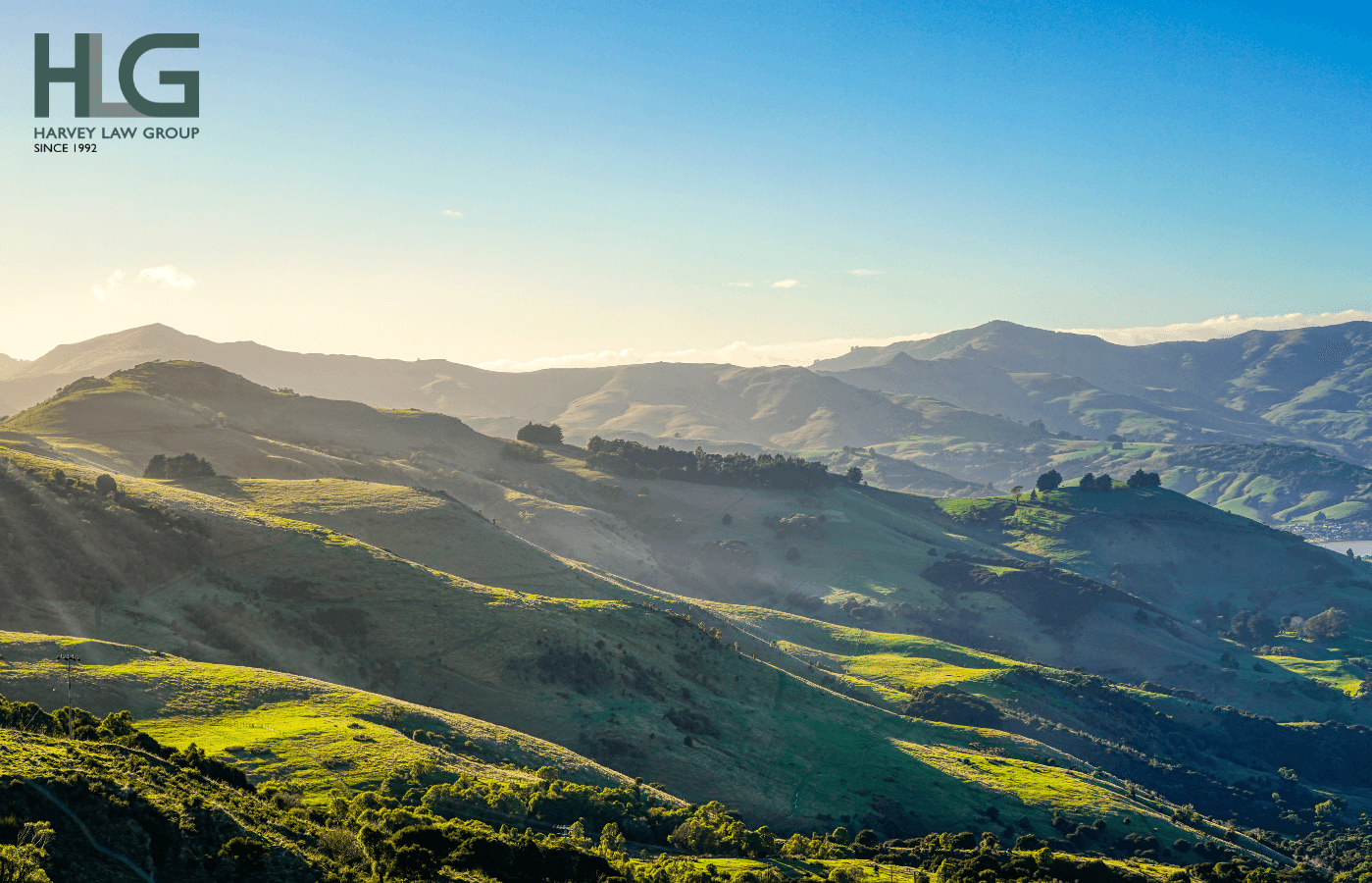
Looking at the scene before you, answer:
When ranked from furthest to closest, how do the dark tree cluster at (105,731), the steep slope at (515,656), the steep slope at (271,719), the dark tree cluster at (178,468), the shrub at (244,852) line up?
1. the dark tree cluster at (178,468)
2. the steep slope at (515,656)
3. the steep slope at (271,719)
4. the dark tree cluster at (105,731)
5. the shrub at (244,852)

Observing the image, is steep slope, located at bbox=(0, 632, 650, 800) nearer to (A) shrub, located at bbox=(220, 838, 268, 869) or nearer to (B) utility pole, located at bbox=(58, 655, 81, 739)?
(B) utility pole, located at bbox=(58, 655, 81, 739)

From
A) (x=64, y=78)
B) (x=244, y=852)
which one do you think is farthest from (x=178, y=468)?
(x=244, y=852)

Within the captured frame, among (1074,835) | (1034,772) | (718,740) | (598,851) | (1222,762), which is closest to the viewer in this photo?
(598,851)

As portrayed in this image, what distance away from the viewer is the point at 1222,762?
5330 inches

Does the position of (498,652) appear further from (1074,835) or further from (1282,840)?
(1282,840)

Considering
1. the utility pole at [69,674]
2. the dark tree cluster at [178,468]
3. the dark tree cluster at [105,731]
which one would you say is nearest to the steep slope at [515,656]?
the utility pole at [69,674]

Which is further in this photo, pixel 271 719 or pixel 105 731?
pixel 271 719

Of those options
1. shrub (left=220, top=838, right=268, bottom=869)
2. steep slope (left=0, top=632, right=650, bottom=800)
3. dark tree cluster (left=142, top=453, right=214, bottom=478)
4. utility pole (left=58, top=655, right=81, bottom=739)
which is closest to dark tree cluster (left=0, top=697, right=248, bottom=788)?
utility pole (left=58, top=655, right=81, bottom=739)

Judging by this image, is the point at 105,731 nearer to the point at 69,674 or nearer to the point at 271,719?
the point at 69,674

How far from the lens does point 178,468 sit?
132 meters

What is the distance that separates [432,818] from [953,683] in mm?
104787

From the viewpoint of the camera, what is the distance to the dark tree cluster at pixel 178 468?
13150cm

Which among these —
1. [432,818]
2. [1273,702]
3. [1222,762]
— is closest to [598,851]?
[432,818]

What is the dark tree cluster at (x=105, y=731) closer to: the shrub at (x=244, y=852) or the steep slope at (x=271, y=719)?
the steep slope at (x=271, y=719)
